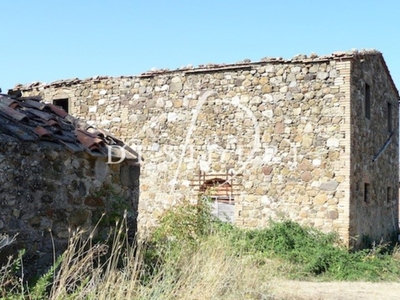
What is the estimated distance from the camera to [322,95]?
1363 cm

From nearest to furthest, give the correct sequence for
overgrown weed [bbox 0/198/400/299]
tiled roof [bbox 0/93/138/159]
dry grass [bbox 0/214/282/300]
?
dry grass [bbox 0/214/282/300] < overgrown weed [bbox 0/198/400/299] < tiled roof [bbox 0/93/138/159]

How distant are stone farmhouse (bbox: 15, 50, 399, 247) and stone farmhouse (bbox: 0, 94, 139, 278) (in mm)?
5235

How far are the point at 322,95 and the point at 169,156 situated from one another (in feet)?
13.6

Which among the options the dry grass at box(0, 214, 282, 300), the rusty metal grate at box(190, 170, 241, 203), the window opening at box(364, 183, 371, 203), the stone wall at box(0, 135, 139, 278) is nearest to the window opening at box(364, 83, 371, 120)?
the window opening at box(364, 183, 371, 203)

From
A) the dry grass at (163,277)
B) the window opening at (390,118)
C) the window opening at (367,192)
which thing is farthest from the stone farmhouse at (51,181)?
the window opening at (390,118)

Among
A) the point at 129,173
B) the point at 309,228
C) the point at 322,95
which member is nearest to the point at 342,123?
the point at 322,95

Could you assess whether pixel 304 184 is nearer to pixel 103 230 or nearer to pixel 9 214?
pixel 103 230

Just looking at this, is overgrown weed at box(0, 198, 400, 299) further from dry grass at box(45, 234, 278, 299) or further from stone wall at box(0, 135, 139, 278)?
stone wall at box(0, 135, 139, 278)

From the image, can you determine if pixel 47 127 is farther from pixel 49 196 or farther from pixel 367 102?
pixel 367 102

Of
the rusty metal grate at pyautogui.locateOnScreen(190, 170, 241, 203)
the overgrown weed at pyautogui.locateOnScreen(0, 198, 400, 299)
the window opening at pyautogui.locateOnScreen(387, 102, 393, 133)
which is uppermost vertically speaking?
the window opening at pyautogui.locateOnScreen(387, 102, 393, 133)

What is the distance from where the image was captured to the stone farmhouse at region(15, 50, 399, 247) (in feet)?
44.1

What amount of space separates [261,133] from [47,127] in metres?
7.86

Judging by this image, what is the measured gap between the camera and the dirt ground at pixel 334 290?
342 inches

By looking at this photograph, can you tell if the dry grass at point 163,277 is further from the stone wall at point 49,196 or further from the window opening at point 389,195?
the window opening at point 389,195
